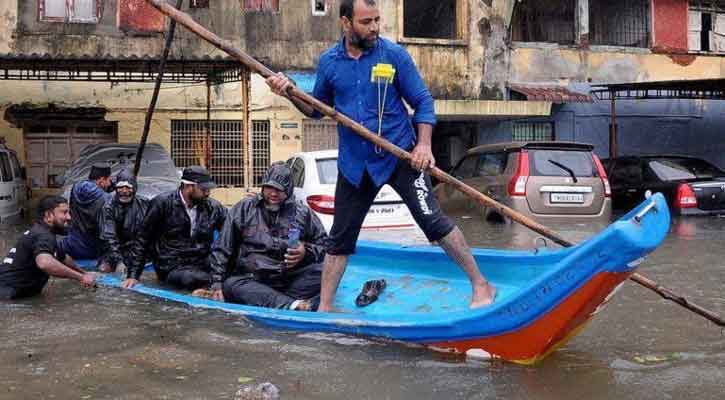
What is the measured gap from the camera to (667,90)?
19.9m

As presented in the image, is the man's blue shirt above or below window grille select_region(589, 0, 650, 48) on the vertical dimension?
below

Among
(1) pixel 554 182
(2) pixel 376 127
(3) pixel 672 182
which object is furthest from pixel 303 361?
(3) pixel 672 182

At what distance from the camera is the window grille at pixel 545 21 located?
2189 centimetres

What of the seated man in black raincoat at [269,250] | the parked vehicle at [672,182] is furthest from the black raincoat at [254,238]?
the parked vehicle at [672,182]

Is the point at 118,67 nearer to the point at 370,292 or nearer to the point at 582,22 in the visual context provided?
the point at 370,292

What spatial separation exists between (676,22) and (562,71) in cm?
386

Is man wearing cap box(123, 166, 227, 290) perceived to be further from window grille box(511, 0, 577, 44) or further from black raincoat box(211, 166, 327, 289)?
window grille box(511, 0, 577, 44)

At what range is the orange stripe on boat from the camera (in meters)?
4.14

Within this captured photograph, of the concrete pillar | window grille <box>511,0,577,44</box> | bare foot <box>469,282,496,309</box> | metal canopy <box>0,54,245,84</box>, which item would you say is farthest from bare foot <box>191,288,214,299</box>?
the concrete pillar

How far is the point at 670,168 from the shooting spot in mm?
14711

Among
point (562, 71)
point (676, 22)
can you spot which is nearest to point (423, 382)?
point (562, 71)

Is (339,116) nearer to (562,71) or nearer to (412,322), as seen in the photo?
(412,322)

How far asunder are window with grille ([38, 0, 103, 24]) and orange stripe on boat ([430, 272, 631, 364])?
16036mm

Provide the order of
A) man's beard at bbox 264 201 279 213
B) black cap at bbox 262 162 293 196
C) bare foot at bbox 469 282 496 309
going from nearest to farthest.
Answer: bare foot at bbox 469 282 496 309 < black cap at bbox 262 162 293 196 < man's beard at bbox 264 201 279 213
